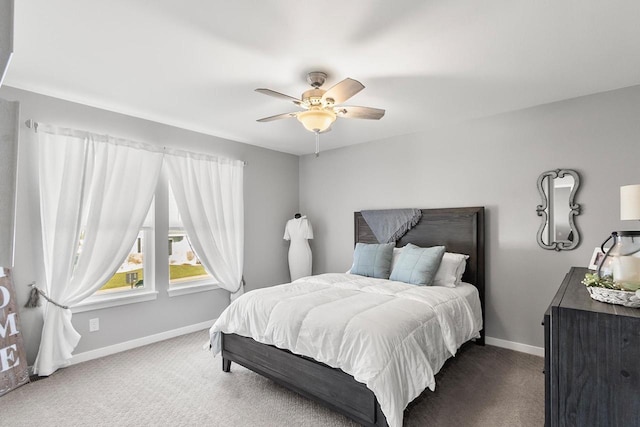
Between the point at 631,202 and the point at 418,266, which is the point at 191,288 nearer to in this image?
the point at 418,266

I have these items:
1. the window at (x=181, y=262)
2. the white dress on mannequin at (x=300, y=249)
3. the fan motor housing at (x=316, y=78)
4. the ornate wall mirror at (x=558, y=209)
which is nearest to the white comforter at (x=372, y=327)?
the ornate wall mirror at (x=558, y=209)

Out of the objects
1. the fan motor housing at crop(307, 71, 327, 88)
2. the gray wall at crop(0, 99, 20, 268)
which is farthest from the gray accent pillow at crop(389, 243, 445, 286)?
the gray wall at crop(0, 99, 20, 268)

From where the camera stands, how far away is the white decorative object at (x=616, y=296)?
1365mm

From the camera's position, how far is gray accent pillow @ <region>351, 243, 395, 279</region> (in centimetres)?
376

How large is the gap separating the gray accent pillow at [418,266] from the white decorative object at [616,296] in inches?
71.9

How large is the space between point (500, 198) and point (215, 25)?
10.4ft

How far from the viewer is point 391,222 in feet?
14.1

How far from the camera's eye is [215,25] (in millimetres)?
1986

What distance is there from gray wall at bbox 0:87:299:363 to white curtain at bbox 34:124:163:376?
123mm

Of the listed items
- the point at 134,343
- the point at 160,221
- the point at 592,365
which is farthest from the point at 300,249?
the point at 592,365

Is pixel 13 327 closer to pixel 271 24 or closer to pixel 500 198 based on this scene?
pixel 271 24

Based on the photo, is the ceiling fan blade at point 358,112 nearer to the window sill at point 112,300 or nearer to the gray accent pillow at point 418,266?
the gray accent pillow at point 418,266

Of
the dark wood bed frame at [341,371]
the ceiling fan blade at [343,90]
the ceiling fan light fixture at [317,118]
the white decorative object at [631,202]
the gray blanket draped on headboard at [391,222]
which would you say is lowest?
the dark wood bed frame at [341,371]

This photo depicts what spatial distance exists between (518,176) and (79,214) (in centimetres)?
435
